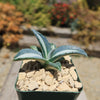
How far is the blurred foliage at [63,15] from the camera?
2895 mm

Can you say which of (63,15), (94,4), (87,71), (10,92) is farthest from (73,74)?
(94,4)

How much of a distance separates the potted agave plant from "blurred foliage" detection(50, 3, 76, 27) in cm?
205

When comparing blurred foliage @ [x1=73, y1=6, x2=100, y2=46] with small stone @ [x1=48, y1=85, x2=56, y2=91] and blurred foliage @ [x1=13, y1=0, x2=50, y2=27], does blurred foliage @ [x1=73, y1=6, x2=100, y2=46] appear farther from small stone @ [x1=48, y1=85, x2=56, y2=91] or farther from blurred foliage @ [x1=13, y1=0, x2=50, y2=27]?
small stone @ [x1=48, y1=85, x2=56, y2=91]

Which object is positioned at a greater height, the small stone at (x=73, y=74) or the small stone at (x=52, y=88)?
the small stone at (x=52, y=88)

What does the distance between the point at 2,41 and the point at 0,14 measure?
546 millimetres

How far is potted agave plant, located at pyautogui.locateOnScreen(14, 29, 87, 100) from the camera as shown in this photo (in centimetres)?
75

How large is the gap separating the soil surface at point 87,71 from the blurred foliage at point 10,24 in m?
0.25

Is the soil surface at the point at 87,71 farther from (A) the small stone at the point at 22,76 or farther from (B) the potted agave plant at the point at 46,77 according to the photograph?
(A) the small stone at the point at 22,76

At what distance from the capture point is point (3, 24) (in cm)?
271

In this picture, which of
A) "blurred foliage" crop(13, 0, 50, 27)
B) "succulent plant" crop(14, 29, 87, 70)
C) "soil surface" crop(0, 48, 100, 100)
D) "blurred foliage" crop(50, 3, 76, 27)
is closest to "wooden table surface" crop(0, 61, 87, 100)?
"succulent plant" crop(14, 29, 87, 70)

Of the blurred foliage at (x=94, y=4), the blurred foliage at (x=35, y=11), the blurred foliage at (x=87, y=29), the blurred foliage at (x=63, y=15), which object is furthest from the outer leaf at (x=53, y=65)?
the blurred foliage at (x=94, y=4)

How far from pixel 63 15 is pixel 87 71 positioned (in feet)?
4.24

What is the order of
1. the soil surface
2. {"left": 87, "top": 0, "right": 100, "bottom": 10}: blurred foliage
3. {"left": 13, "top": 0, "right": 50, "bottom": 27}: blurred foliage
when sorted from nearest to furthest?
the soil surface
{"left": 13, "top": 0, "right": 50, "bottom": 27}: blurred foliage
{"left": 87, "top": 0, "right": 100, "bottom": 10}: blurred foliage

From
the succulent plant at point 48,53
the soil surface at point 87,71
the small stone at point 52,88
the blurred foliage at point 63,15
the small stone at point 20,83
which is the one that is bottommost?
the soil surface at point 87,71
